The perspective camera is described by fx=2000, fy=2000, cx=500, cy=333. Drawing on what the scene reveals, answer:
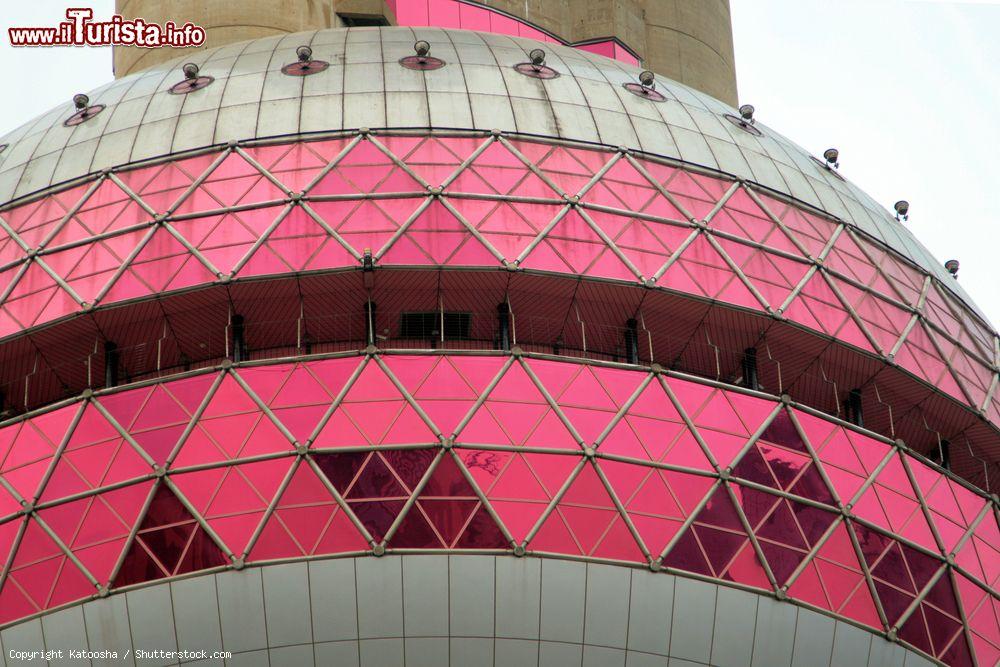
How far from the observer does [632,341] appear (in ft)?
133

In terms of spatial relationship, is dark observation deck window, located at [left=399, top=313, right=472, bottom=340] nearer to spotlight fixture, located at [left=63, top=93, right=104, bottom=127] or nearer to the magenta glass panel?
the magenta glass panel

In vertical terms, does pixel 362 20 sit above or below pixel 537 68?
below

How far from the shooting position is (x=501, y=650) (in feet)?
113

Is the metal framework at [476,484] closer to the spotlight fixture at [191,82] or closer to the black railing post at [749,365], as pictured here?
the black railing post at [749,365]

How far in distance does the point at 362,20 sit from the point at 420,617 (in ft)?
85.2

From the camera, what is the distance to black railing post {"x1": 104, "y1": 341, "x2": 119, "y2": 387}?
40.1 metres

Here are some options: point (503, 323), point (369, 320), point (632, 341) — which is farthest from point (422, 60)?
point (632, 341)

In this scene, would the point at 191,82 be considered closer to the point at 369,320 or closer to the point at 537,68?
the point at 537,68

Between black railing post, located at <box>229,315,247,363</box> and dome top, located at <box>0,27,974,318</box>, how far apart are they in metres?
4.16

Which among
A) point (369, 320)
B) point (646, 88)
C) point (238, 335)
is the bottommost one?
point (238, 335)

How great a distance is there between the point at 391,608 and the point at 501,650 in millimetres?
2028

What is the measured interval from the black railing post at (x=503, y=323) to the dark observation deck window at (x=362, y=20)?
17.9 m

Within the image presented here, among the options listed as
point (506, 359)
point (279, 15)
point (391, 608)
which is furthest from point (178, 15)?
point (391, 608)

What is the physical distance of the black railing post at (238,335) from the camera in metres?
39.6
